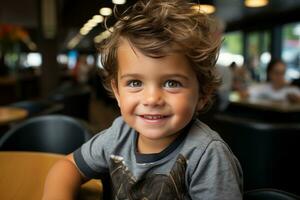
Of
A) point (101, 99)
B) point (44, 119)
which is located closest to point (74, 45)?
point (101, 99)

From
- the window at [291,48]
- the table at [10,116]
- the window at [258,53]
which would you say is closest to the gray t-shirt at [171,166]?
the table at [10,116]

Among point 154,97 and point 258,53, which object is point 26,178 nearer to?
point 154,97

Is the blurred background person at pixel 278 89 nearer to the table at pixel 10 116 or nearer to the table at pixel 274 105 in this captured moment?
the table at pixel 274 105

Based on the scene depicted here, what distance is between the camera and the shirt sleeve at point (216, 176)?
806 mm

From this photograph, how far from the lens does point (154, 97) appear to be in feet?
2.79

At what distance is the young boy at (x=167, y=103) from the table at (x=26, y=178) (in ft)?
0.40

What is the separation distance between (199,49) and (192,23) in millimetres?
68

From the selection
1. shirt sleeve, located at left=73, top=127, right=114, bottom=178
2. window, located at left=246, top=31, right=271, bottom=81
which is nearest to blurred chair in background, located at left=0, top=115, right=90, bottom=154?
shirt sleeve, located at left=73, top=127, right=114, bottom=178

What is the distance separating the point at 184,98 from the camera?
0.87 metres

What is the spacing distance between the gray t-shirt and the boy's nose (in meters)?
0.14

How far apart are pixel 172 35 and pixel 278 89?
347 cm

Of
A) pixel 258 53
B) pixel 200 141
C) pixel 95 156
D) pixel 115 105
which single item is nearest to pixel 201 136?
pixel 200 141

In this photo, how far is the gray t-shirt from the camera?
0.82 metres

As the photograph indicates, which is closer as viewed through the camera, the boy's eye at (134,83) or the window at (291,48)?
the boy's eye at (134,83)
